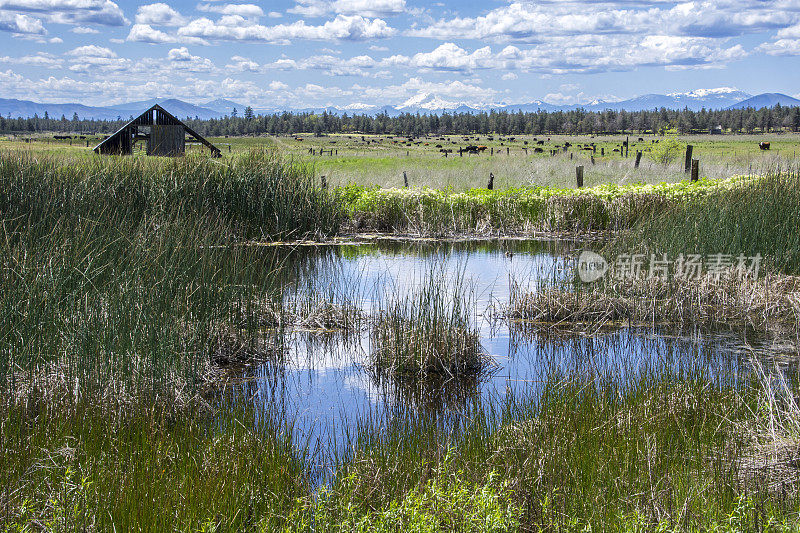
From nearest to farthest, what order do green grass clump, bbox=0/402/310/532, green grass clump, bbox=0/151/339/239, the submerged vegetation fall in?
green grass clump, bbox=0/402/310/532 < the submerged vegetation < green grass clump, bbox=0/151/339/239

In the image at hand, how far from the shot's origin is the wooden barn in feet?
98.5

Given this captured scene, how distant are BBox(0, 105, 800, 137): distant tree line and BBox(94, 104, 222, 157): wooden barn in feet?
267

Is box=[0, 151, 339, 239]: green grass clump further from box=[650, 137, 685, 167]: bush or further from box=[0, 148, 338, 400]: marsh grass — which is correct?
box=[650, 137, 685, 167]: bush

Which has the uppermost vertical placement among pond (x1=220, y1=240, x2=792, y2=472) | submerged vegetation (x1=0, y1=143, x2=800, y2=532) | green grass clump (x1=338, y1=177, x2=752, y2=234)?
green grass clump (x1=338, y1=177, x2=752, y2=234)

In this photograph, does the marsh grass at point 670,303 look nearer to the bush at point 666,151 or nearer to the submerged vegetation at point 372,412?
the submerged vegetation at point 372,412

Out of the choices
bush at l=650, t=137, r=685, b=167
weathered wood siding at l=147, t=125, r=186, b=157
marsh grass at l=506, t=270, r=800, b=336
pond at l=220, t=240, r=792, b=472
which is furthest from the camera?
bush at l=650, t=137, r=685, b=167

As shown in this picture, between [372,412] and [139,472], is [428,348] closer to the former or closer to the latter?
[372,412]

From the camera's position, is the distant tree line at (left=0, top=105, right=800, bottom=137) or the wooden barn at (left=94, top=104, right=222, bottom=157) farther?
the distant tree line at (left=0, top=105, right=800, bottom=137)

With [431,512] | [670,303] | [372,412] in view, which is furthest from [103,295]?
[670,303]

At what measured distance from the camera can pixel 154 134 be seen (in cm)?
3075

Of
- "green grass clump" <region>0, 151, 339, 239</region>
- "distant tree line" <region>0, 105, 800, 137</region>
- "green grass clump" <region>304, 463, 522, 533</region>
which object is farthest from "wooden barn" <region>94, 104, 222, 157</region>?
"distant tree line" <region>0, 105, 800, 137</region>

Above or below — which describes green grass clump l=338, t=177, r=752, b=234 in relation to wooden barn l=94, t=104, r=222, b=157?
below

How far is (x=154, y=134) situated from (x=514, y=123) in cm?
9949

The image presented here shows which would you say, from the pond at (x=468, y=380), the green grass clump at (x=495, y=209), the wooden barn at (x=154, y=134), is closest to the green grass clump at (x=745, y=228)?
the pond at (x=468, y=380)
